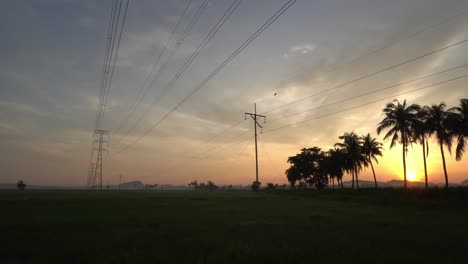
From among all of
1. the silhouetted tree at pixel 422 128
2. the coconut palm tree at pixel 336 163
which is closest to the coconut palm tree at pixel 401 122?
the silhouetted tree at pixel 422 128

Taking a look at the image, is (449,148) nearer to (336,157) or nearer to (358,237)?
(336,157)

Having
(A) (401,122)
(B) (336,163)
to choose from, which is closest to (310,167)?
(B) (336,163)

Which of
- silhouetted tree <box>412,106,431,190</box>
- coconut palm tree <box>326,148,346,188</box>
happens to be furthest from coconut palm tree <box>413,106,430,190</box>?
coconut palm tree <box>326,148,346,188</box>

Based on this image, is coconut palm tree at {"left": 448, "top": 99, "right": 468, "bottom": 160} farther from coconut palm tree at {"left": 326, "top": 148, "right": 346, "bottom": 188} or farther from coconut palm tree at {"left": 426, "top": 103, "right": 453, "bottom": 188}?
coconut palm tree at {"left": 326, "top": 148, "right": 346, "bottom": 188}

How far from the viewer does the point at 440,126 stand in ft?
178

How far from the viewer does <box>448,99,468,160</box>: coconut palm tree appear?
4941cm

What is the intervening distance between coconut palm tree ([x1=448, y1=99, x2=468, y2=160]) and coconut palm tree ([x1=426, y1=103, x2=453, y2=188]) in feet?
4.06

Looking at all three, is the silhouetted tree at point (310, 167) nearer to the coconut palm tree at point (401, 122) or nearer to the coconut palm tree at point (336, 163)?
the coconut palm tree at point (336, 163)

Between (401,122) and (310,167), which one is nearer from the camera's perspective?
(401,122)

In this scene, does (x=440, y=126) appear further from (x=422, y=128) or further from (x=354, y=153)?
(x=354, y=153)

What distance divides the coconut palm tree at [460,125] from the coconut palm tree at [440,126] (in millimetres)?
1236

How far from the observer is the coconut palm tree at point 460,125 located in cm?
4941

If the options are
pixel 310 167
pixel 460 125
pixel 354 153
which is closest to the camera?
pixel 460 125

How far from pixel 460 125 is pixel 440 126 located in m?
4.02
